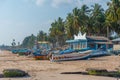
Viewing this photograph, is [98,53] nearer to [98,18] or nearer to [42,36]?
[98,18]

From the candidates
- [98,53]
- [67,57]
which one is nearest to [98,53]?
[98,53]

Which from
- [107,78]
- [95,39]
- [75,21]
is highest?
[75,21]

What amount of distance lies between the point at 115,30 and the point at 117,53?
32.0m

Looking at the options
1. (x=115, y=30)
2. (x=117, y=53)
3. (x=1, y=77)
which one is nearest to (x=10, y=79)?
(x=1, y=77)

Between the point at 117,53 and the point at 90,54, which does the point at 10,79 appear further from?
the point at 117,53

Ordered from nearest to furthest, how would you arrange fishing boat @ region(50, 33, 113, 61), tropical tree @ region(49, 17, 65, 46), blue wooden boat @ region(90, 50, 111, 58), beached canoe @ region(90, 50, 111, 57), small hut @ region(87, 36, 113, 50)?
fishing boat @ region(50, 33, 113, 61) < blue wooden boat @ region(90, 50, 111, 58) < beached canoe @ region(90, 50, 111, 57) < small hut @ region(87, 36, 113, 50) < tropical tree @ region(49, 17, 65, 46)

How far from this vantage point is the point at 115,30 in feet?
301

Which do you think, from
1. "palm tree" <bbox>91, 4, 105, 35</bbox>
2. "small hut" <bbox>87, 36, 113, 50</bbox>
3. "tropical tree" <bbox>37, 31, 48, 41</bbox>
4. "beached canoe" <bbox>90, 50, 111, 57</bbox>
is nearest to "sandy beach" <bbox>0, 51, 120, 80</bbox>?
"beached canoe" <bbox>90, 50, 111, 57</bbox>

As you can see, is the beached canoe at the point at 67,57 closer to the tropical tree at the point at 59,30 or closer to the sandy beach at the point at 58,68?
the sandy beach at the point at 58,68

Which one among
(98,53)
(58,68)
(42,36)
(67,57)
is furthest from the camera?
(42,36)

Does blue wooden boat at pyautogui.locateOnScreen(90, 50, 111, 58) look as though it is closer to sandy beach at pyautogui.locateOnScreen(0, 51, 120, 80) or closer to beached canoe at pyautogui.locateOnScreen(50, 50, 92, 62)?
beached canoe at pyautogui.locateOnScreen(50, 50, 92, 62)

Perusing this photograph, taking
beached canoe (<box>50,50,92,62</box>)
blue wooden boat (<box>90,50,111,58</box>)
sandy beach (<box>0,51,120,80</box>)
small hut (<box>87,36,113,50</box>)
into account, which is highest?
small hut (<box>87,36,113,50</box>)

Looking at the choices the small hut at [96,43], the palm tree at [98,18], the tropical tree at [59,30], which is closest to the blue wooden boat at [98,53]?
the small hut at [96,43]

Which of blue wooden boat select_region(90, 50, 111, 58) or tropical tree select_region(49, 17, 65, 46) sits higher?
tropical tree select_region(49, 17, 65, 46)
